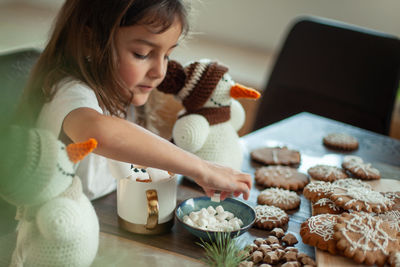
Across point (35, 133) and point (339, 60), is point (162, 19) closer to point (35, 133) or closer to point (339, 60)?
point (35, 133)

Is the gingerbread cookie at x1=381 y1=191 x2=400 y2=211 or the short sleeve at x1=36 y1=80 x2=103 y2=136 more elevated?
the short sleeve at x1=36 y1=80 x2=103 y2=136

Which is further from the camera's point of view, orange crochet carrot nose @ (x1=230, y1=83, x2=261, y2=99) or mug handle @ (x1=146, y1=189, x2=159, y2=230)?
orange crochet carrot nose @ (x1=230, y1=83, x2=261, y2=99)

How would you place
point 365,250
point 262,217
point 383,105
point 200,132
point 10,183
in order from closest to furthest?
point 10,183 < point 365,250 < point 262,217 < point 200,132 < point 383,105

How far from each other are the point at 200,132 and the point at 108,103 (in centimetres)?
23

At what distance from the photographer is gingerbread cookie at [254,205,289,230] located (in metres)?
0.78

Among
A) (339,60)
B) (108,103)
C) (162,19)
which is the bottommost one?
(339,60)

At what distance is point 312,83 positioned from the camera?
179 cm

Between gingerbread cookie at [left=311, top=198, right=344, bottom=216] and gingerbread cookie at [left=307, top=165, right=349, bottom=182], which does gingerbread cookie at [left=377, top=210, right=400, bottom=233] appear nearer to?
gingerbread cookie at [left=311, top=198, right=344, bottom=216]

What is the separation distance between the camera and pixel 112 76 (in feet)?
2.43

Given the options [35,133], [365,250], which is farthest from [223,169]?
[35,133]

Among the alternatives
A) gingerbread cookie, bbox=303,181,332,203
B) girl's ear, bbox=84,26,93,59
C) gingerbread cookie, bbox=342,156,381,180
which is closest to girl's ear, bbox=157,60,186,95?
girl's ear, bbox=84,26,93,59

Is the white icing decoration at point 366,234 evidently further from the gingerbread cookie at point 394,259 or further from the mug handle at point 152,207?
the mug handle at point 152,207

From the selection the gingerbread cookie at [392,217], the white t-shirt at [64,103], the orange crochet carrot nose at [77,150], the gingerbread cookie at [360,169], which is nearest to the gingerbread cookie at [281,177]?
the gingerbread cookie at [360,169]

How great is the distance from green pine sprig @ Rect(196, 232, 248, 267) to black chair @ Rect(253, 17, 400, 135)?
1195 mm
